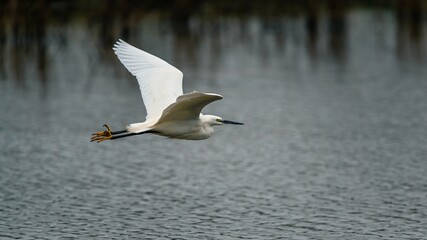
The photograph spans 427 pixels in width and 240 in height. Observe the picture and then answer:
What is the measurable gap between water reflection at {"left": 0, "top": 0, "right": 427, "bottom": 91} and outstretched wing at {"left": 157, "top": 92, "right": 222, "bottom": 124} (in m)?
14.5

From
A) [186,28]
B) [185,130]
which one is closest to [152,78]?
[185,130]

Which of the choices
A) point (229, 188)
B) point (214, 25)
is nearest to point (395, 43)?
point (214, 25)

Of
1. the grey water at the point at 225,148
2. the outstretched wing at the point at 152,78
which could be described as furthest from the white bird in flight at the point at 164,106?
the grey water at the point at 225,148

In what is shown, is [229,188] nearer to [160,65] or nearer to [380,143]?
[160,65]

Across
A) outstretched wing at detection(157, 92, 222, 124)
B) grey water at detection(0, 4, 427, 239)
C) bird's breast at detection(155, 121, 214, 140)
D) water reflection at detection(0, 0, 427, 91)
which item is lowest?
grey water at detection(0, 4, 427, 239)

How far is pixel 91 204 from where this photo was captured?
13.4 meters

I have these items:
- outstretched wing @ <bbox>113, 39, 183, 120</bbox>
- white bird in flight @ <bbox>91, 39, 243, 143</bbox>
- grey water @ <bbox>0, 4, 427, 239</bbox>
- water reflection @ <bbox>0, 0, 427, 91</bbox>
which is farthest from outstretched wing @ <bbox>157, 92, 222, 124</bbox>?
water reflection @ <bbox>0, 0, 427, 91</bbox>

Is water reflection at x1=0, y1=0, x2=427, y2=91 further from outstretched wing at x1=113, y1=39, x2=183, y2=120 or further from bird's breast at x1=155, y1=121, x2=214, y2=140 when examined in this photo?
bird's breast at x1=155, y1=121, x2=214, y2=140

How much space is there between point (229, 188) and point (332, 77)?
14483mm

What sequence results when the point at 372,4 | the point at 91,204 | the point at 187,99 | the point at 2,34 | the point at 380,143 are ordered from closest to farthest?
the point at 187,99
the point at 91,204
the point at 380,143
the point at 2,34
the point at 372,4

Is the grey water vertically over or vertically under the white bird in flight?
under

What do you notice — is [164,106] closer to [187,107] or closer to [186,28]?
[187,107]

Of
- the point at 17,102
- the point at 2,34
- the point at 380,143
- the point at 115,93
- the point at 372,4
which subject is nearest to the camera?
the point at 380,143

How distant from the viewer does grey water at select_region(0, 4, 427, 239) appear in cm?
1248
